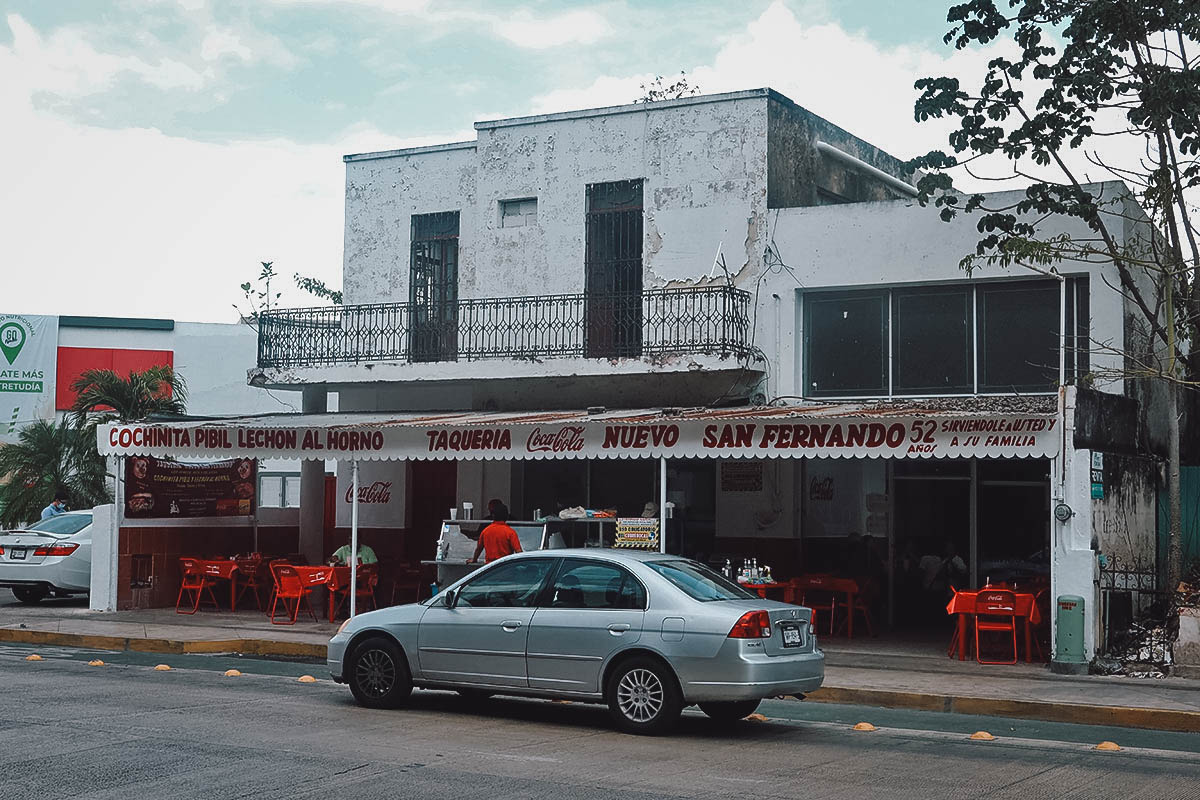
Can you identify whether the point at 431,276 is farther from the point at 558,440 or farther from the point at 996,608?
the point at 996,608

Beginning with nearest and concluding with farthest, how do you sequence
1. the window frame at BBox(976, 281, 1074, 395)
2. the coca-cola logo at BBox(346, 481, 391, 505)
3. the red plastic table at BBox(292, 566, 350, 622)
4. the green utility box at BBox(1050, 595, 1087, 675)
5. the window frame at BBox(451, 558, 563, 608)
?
the window frame at BBox(451, 558, 563, 608)
the green utility box at BBox(1050, 595, 1087, 675)
the window frame at BBox(976, 281, 1074, 395)
the red plastic table at BBox(292, 566, 350, 622)
the coca-cola logo at BBox(346, 481, 391, 505)

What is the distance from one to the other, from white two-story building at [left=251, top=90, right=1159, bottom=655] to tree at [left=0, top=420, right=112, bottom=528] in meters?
6.06

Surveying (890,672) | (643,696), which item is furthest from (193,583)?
(643,696)

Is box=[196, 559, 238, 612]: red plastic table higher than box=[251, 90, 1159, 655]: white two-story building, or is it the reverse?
box=[251, 90, 1159, 655]: white two-story building

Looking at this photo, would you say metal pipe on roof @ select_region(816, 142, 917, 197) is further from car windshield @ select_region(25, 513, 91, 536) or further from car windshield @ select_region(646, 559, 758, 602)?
car windshield @ select_region(25, 513, 91, 536)

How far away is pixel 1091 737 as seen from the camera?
11.2 metres

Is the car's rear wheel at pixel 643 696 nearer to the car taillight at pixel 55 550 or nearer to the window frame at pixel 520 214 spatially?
the window frame at pixel 520 214

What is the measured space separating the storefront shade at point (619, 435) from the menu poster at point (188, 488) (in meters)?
1.30

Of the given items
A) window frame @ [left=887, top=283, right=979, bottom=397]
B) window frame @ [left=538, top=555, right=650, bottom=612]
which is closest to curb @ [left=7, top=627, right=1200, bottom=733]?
window frame @ [left=538, top=555, right=650, bottom=612]

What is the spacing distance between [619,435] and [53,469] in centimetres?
1510

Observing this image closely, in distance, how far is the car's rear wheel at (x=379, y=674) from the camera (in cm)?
1149

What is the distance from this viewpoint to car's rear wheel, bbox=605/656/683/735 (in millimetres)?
10312

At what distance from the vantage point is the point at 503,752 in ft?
31.4

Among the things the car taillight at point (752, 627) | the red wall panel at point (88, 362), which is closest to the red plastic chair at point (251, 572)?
the car taillight at point (752, 627)
